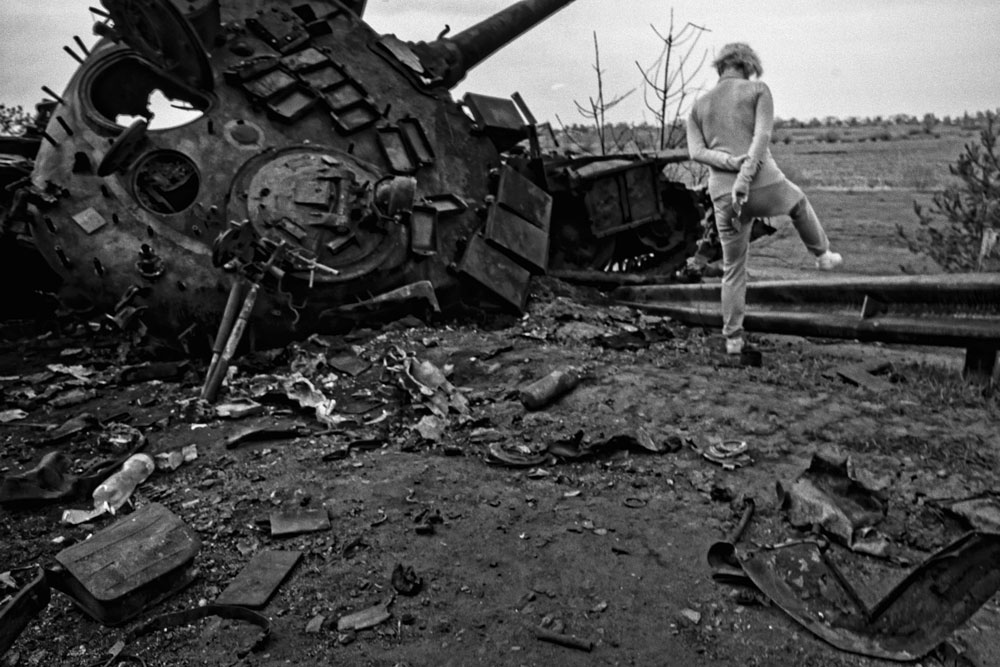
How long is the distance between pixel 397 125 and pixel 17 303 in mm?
4333

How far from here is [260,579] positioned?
3.36m

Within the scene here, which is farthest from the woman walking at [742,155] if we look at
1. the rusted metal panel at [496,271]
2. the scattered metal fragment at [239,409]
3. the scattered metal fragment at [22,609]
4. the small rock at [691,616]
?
the scattered metal fragment at [22,609]

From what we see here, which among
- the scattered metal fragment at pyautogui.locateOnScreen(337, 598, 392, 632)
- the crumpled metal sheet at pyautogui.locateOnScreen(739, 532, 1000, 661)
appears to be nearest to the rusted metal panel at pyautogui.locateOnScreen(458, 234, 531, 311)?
the scattered metal fragment at pyautogui.locateOnScreen(337, 598, 392, 632)

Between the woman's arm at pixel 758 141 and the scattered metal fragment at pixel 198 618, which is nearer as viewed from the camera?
the scattered metal fragment at pixel 198 618

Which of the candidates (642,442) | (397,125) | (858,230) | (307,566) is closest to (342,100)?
(397,125)

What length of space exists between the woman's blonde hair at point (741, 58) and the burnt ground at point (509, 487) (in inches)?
83.1

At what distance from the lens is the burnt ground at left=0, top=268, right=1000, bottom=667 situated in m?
2.96

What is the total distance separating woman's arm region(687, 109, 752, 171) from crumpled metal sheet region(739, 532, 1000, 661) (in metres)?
3.48

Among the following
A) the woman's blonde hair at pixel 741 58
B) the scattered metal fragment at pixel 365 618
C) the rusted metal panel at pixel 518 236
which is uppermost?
the woman's blonde hair at pixel 741 58

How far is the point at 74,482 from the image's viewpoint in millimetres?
4332

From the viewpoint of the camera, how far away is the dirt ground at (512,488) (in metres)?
2.96

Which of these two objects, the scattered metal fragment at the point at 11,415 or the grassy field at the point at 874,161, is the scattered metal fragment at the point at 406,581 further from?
the grassy field at the point at 874,161

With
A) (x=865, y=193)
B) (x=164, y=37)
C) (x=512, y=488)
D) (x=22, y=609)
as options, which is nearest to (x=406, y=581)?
(x=512, y=488)

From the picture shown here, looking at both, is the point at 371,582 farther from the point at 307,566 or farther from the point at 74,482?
the point at 74,482
